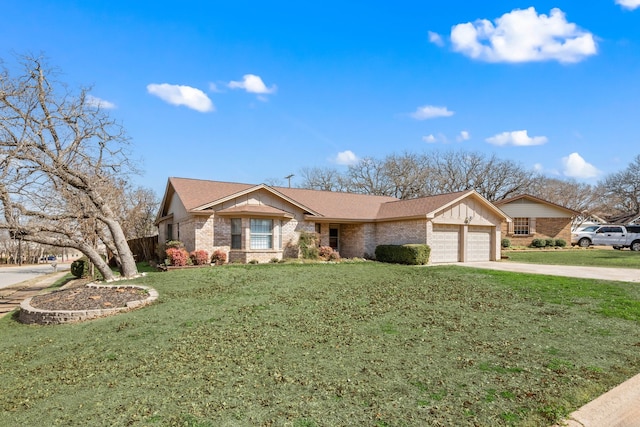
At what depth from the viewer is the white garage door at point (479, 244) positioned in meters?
21.4

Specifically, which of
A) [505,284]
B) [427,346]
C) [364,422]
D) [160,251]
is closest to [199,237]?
[160,251]

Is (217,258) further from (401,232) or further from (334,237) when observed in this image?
(401,232)

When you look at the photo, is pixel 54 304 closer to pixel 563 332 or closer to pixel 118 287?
pixel 118 287

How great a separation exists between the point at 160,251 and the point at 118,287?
9139 mm

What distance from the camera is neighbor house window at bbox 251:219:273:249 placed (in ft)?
63.2

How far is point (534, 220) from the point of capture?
31.3m

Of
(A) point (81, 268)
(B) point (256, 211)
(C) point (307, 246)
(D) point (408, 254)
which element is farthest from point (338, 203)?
(A) point (81, 268)

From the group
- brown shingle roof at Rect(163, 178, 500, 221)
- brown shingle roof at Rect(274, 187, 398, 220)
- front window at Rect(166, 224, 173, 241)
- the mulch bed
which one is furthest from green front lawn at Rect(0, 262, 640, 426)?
front window at Rect(166, 224, 173, 241)

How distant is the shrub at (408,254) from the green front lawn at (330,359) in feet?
25.4

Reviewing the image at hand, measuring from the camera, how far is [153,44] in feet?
43.9

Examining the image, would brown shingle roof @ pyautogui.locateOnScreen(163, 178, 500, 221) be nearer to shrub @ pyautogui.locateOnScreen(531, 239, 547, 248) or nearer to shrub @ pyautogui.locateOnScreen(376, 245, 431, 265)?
shrub @ pyautogui.locateOnScreen(376, 245, 431, 265)

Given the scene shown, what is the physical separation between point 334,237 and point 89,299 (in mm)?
14949

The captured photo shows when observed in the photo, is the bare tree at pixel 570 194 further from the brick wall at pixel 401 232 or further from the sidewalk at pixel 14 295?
the sidewalk at pixel 14 295

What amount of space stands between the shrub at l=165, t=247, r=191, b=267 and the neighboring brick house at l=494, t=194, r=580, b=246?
2444cm
